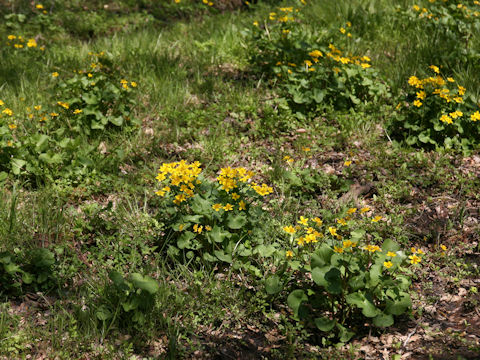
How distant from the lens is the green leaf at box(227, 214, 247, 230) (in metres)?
2.99

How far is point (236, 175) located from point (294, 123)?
1568mm

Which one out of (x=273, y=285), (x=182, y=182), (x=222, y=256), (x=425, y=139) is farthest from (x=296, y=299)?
(x=425, y=139)

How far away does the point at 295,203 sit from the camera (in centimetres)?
363

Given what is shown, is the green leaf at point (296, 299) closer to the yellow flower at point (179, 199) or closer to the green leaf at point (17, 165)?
the yellow flower at point (179, 199)

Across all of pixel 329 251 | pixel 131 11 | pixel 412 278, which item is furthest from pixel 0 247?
pixel 131 11

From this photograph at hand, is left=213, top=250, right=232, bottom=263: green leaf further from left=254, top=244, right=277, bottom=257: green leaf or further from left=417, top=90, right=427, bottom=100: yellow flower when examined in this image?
left=417, top=90, right=427, bottom=100: yellow flower

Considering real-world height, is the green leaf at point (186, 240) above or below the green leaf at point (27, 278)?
above

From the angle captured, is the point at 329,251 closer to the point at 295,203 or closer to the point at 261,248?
the point at 261,248

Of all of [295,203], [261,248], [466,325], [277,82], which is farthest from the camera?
[277,82]

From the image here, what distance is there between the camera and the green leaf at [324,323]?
100 inches

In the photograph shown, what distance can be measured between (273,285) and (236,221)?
49 centimetres

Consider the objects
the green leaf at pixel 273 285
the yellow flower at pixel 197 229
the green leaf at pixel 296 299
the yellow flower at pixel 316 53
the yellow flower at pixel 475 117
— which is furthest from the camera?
the yellow flower at pixel 316 53

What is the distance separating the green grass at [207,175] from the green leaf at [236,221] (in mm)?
162

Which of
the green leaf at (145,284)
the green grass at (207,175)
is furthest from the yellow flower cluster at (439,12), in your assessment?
the green leaf at (145,284)
